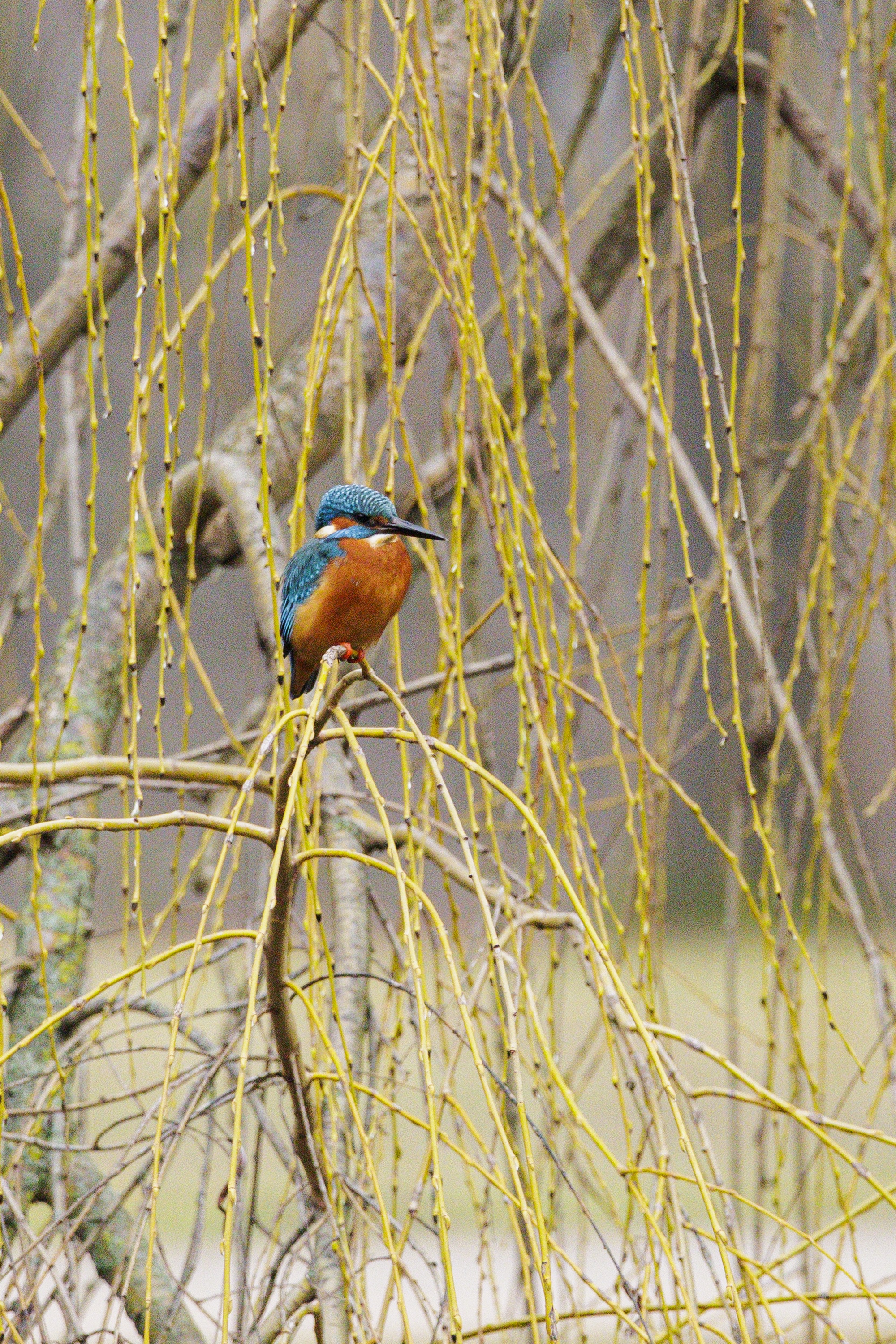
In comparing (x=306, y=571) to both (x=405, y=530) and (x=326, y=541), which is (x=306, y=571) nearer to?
(x=326, y=541)

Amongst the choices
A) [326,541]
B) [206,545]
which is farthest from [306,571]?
[206,545]

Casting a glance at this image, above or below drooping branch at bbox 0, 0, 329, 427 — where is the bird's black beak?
below

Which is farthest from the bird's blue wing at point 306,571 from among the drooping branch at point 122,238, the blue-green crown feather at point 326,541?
the drooping branch at point 122,238

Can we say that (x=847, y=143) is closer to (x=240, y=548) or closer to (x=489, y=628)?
(x=240, y=548)

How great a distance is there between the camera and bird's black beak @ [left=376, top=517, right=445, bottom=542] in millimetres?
943

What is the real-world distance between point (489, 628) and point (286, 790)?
4.75ft

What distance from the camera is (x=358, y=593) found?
1.11 metres

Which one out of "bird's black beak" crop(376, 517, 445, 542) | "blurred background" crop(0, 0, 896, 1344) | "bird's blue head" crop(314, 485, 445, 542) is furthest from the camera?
"bird's blue head" crop(314, 485, 445, 542)

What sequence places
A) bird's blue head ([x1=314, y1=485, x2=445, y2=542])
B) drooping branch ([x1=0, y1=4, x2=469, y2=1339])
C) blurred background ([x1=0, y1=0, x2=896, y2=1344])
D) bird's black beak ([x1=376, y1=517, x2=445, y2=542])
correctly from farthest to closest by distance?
1. drooping branch ([x1=0, y1=4, x2=469, y2=1339])
2. bird's blue head ([x1=314, y1=485, x2=445, y2=542])
3. bird's black beak ([x1=376, y1=517, x2=445, y2=542])
4. blurred background ([x1=0, y1=0, x2=896, y2=1344])

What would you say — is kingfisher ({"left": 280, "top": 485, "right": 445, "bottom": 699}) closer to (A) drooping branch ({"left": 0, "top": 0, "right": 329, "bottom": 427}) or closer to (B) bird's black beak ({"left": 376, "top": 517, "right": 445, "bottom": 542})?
(B) bird's black beak ({"left": 376, "top": 517, "right": 445, "bottom": 542})

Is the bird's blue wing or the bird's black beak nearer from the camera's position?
the bird's black beak

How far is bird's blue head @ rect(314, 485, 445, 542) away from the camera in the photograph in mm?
1043

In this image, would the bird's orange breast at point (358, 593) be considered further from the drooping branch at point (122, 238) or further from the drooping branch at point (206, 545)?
the drooping branch at point (122, 238)

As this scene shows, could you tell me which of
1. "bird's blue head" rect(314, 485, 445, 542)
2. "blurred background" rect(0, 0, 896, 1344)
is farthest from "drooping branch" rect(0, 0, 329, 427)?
"bird's blue head" rect(314, 485, 445, 542)
